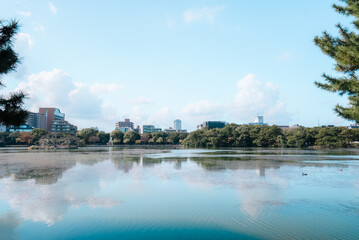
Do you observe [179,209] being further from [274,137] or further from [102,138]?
[102,138]

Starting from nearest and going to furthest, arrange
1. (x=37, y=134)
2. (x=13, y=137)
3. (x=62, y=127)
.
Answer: (x=37, y=134)
(x=13, y=137)
(x=62, y=127)

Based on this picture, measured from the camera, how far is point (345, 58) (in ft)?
31.6

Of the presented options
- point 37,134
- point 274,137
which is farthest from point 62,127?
point 274,137

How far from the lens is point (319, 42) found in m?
13.0

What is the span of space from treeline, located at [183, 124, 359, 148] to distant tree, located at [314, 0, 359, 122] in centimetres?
5560

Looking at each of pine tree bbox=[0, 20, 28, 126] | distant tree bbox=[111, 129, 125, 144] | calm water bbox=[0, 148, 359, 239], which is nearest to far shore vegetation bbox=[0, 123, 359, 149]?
distant tree bbox=[111, 129, 125, 144]

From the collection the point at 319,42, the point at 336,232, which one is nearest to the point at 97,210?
the point at 336,232

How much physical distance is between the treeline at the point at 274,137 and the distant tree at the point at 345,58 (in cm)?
5560

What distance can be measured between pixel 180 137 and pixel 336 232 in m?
92.7

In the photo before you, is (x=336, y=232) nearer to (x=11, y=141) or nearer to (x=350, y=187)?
(x=350, y=187)

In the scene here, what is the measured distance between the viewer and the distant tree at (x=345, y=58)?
9768 millimetres

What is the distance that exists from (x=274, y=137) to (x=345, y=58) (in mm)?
61247

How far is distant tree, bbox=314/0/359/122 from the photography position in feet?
32.0

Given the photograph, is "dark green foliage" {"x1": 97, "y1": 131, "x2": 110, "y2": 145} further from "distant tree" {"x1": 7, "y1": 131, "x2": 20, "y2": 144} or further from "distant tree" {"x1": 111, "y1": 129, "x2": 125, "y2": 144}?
"distant tree" {"x1": 7, "y1": 131, "x2": 20, "y2": 144}
